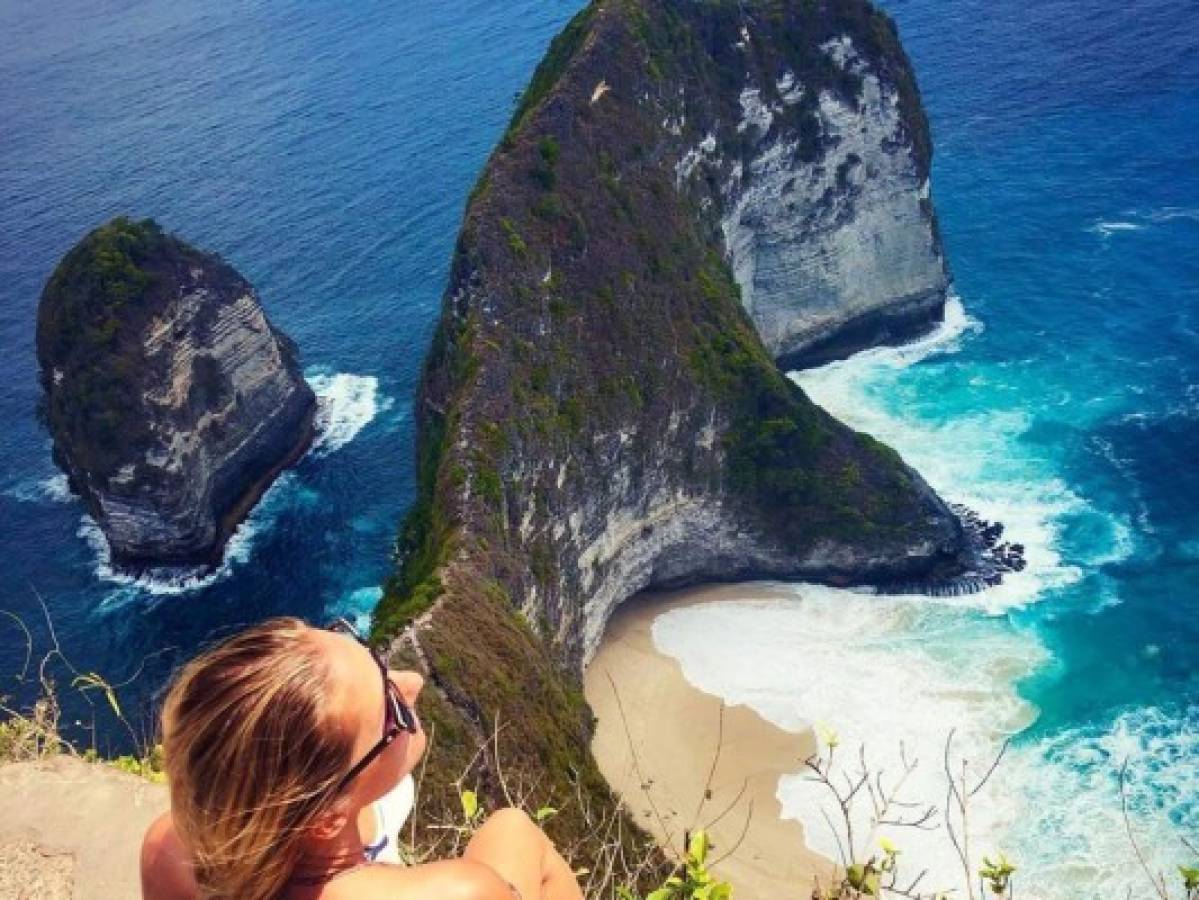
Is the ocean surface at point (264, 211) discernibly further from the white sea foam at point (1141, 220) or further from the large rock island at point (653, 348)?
the white sea foam at point (1141, 220)

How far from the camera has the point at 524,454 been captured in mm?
36875

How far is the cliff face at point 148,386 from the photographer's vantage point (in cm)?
4928

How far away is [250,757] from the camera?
4246 millimetres

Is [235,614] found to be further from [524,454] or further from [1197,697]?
[1197,697]

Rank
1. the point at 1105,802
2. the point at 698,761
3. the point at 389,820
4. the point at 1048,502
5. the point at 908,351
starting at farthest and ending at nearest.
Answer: the point at 908,351 < the point at 1048,502 < the point at 698,761 < the point at 1105,802 < the point at 389,820

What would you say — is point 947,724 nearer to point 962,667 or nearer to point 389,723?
point 962,667

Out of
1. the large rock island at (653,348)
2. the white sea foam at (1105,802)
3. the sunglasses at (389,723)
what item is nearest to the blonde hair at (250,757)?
the sunglasses at (389,723)

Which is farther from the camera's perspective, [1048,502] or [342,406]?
[342,406]

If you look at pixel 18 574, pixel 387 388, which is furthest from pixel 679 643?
pixel 18 574

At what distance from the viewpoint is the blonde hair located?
424 centimetres

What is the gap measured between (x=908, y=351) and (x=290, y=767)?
60.5m

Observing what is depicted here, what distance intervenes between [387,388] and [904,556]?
31023mm

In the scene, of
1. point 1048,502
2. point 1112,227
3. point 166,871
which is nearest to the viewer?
point 166,871

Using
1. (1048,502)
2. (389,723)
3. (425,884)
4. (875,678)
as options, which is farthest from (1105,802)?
(389,723)
